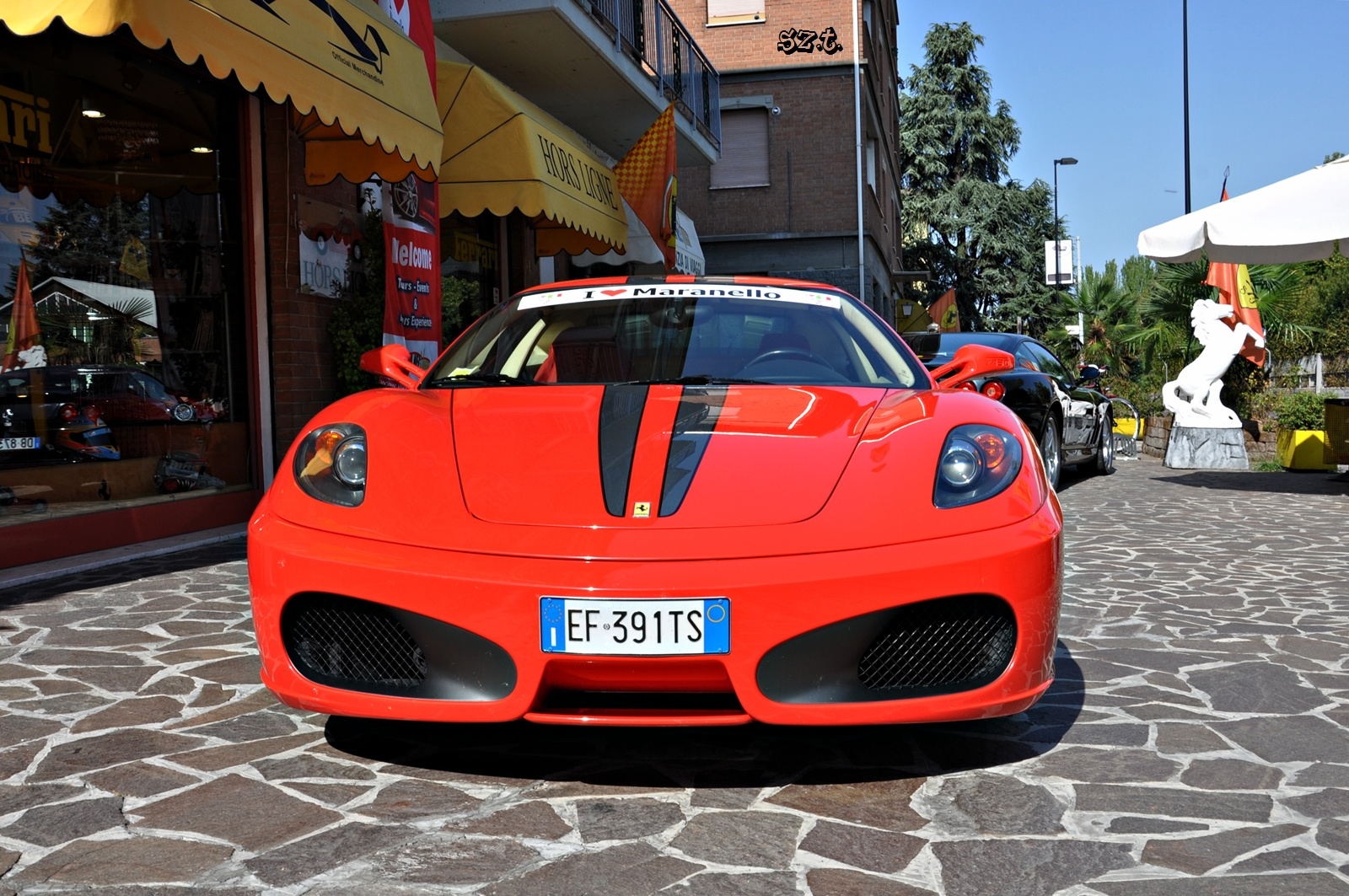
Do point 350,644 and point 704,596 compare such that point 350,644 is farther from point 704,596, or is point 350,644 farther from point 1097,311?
point 1097,311

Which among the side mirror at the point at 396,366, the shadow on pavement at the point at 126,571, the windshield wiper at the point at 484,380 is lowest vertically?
the shadow on pavement at the point at 126,571

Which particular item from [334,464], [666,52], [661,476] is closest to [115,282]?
[334,464]

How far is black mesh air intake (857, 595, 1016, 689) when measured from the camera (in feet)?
8.13

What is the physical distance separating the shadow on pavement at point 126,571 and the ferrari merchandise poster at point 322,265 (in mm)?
2305

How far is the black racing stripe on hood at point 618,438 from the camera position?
2631mm

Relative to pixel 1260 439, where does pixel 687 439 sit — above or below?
above

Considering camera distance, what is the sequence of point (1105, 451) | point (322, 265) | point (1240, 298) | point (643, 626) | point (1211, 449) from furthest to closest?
point (1240, 298), point (1211, 449), point (1105, 451), point (322, 265), point (643, 626)

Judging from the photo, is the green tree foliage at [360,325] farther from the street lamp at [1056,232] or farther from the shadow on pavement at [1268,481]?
the street lamp at [1056,232]

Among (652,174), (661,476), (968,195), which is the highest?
(968,195)

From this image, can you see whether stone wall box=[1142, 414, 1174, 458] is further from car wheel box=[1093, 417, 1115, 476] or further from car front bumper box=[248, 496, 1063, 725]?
car front bumper box=[248, 496, 1063, 725]

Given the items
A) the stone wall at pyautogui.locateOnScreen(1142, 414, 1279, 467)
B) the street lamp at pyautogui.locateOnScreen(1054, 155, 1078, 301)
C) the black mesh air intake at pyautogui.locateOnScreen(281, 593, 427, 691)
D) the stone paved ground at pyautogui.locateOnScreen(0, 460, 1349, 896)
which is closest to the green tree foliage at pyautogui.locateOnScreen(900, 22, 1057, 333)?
the street lamp at pyautogui.locateOnScreen(1054, 155, 1078, 301)

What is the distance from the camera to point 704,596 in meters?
2.37

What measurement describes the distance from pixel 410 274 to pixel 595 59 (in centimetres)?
537

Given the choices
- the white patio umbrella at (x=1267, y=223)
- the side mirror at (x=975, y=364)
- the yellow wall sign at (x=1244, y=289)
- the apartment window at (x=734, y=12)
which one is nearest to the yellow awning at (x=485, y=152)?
the white patio umbrella at (x=1267, y=223)
